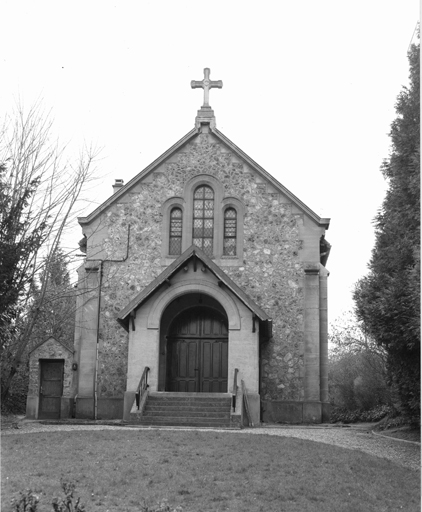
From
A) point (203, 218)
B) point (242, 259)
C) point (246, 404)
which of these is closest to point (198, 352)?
point (246, 404)

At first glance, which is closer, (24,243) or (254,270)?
(24,243)

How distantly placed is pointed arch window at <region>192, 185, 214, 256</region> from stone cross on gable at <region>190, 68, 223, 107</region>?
11.3ft

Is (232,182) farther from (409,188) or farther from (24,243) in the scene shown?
(24,243)

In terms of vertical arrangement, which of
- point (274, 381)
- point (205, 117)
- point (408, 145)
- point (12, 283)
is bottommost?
point (274, 381)

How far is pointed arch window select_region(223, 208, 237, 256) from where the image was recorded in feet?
77.3

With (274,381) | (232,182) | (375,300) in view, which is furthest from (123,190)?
(375,300)

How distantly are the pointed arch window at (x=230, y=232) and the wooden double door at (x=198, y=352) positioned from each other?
2.28m

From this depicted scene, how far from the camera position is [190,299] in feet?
73.8

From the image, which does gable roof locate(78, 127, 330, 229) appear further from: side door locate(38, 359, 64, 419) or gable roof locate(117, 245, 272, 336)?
side door locate(38, 359, 64, 419)

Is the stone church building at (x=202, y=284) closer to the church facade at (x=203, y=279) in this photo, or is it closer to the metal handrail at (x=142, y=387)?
the church facade at (x=203, y=279)

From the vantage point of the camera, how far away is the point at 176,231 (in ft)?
78.2

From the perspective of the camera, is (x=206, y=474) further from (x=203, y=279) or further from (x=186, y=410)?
(x=203, y=279)

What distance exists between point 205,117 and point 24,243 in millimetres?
16405

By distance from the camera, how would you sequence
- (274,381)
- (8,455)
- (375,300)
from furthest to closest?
(274,381)
(375,300)
(8,455)
